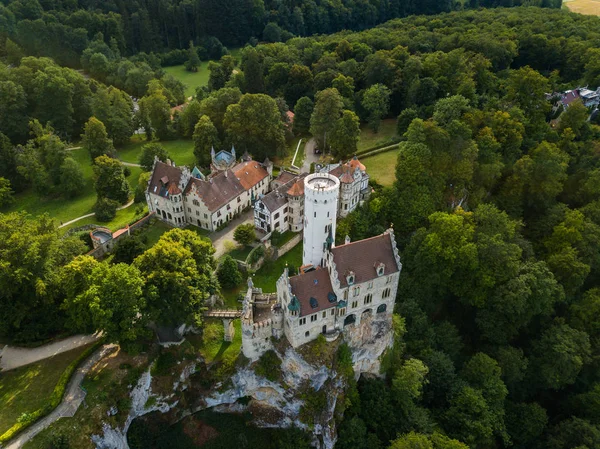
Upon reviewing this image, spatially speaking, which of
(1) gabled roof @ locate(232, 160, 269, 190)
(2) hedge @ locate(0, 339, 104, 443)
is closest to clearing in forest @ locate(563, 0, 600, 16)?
(1) gabled roof @ locate(232, 160, 269, 190)

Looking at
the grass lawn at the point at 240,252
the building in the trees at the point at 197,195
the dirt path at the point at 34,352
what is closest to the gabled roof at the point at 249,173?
the building in the trees at the point at 197,195

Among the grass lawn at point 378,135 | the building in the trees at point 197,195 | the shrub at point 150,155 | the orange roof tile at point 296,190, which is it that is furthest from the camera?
the grass lawn at point 378,135

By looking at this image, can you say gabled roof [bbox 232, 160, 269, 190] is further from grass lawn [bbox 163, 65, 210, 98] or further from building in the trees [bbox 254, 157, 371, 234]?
grass lawn [bbox 163, 65, 210, 98]

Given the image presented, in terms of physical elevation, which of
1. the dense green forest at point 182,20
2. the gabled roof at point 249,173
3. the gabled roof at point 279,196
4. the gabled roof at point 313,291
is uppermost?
the dense green forest at point 182,20

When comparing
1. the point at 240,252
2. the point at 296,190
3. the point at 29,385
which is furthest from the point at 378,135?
the point at 29,385

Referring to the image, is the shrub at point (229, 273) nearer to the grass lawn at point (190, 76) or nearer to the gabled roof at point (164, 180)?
the gabled roof at point (164, 180)

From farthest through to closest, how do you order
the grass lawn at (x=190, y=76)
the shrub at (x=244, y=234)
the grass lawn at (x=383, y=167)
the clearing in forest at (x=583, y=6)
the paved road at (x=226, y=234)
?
the clearing in forest at (x=583, y=6) → the grass lawn at (x=190, y=76) → the grass lawn at (x=383, y=167) → the paved road at (x=226, y=234) → the shrub at (x=244, y=234)
